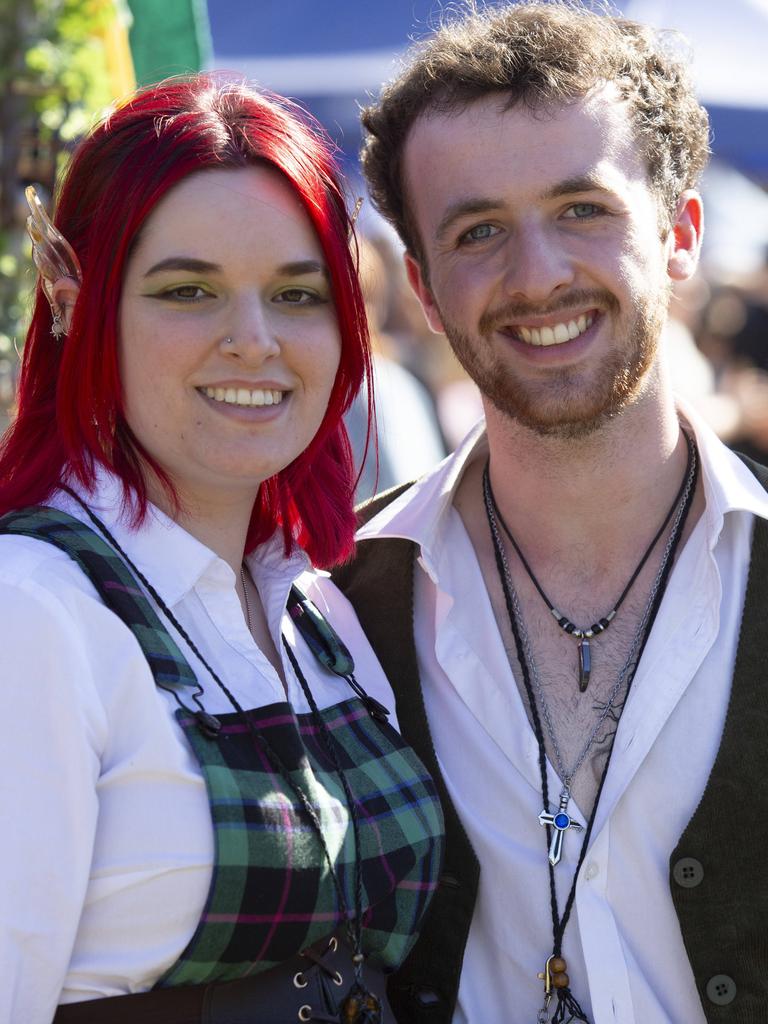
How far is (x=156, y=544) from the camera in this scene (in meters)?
2.00

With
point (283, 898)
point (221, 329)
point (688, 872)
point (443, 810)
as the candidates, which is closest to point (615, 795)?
point (688, 872)

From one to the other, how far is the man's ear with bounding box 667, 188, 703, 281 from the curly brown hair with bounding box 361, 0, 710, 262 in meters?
0.04

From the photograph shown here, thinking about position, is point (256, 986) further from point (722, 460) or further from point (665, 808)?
point (722, 460)

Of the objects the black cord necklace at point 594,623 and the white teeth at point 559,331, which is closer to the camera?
the black cord necklace at point 594,623

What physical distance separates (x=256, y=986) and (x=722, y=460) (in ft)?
4.54

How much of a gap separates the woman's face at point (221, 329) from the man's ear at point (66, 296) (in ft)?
0.33

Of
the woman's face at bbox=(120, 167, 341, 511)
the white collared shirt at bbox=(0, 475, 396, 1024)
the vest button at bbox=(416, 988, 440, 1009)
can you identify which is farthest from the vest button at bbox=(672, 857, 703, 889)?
the woman's face at bbox=(120, 167, 341, 511)

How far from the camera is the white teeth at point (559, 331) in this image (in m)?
2.54

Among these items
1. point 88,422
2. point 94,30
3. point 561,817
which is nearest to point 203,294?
point 88,422

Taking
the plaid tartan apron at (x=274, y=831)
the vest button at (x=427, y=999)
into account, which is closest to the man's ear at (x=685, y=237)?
the plaid tartan apron at (x=274, y=831)

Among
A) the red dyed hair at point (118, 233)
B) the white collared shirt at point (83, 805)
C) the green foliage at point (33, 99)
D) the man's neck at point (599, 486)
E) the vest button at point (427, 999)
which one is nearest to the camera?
the white collared shirt at point (83, 805)

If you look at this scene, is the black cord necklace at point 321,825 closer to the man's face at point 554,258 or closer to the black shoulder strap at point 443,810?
the black shoulder strap at point 443,810

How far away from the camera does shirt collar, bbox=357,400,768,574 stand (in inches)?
94.7

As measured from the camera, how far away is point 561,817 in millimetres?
2213
